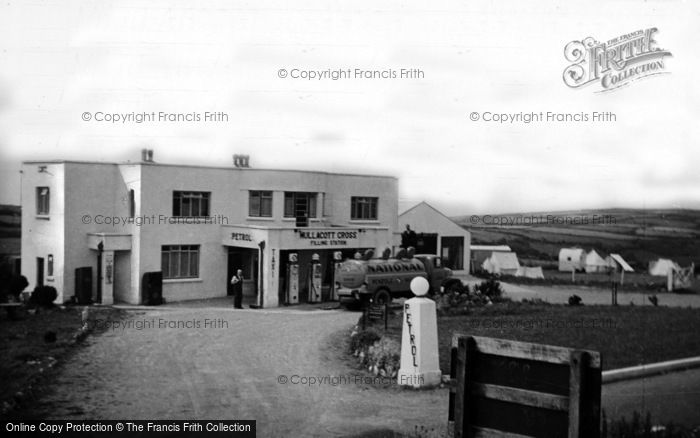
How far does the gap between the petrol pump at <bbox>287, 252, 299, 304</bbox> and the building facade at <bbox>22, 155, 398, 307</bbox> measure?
4 cm

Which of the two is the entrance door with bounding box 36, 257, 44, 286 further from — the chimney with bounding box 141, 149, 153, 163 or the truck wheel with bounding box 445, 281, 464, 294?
the truck wheel with bounding box 445, 281, 464, 294

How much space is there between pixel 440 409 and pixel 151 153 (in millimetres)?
9560

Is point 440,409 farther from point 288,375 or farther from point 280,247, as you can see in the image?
point 280,247

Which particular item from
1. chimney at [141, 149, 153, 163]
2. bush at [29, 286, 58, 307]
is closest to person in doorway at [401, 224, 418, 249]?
chimney at [141, 149, 153, 163]

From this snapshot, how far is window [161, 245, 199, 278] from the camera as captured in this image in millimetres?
15438

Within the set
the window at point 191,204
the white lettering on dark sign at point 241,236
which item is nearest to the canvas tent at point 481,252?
the white lettering on dark sign at point 241,236

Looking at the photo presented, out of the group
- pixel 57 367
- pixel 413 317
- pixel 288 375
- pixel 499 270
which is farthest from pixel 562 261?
pixel 57 367

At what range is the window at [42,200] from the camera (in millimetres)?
14453

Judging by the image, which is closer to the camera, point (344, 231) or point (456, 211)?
point (456, 211)

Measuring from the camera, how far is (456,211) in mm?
11766

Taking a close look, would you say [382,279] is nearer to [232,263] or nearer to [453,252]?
[453,252]

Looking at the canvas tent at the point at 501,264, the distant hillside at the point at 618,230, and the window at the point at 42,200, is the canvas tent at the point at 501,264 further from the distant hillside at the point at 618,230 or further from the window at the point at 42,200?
the window at the point at 42,200

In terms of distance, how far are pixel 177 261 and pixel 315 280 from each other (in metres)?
4.02

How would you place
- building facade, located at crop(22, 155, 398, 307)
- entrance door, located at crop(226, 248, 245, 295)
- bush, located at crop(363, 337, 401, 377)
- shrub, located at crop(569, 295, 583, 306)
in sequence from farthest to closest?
1. entrance door, located at crop(226, 248, 245, 295)
2. building facade, located at crop(22, 155, 398, 307)
3. shrub, located at crop(569, 295, 583, 306)
4. bush, located at crop(363, 337, 401, 377)
